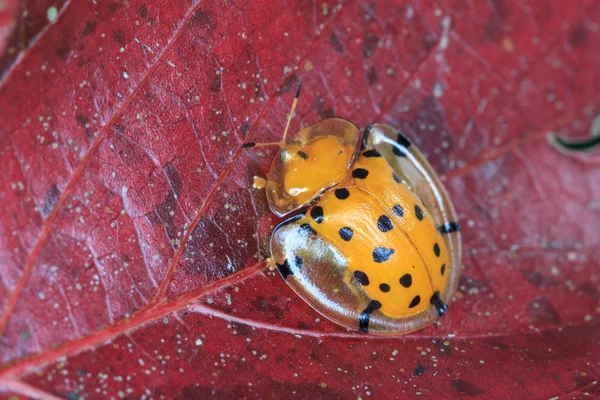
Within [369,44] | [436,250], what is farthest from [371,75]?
[436,250]

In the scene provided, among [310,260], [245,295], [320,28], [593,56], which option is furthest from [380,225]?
[593,56]

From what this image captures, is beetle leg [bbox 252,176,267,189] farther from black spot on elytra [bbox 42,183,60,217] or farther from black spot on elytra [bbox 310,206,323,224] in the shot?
black spot on elytra [bbox 42,183,60,217]

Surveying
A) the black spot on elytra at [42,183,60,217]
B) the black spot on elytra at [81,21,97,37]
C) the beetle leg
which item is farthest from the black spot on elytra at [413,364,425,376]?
the black spot on elytra at [81,21,97,37]

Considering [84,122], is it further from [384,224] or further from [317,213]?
[384,224]

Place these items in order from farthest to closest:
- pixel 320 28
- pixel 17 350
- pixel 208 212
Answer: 1. pixel 320 28
2. pixel 208 212
3. pixel 17 350

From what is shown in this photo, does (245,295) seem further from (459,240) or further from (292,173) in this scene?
(459,240)

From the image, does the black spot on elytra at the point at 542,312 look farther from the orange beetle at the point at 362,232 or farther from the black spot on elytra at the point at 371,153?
the black spot on elytra at the point at 371,153
